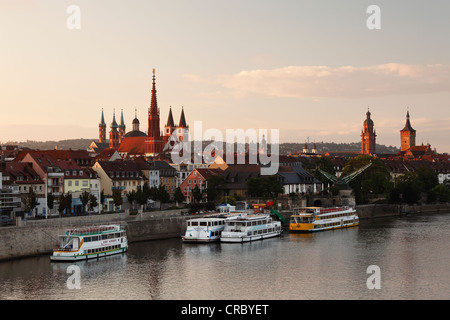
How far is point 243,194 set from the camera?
10988cm

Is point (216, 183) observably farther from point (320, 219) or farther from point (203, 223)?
point (203, 223)

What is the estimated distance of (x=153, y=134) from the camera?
186000 millimetres

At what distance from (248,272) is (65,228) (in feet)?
60.4

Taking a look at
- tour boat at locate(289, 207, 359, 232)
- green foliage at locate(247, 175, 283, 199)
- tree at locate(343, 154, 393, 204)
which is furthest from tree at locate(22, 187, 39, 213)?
tree at locate(343, 154, 393, 204)

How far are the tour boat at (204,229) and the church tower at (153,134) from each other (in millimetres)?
108252

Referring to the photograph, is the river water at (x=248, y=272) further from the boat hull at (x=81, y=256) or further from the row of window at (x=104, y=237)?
the row of window at (x=104, y=237)

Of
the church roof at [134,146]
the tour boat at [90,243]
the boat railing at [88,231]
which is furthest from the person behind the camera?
the church roof at [134,146]

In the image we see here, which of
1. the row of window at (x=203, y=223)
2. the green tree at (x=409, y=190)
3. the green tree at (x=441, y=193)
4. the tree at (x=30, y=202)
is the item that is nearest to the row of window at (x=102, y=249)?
the tree at (x=30, y=202)

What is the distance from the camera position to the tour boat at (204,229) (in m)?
74.4

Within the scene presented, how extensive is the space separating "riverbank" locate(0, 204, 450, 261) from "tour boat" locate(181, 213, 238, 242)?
2.35 m

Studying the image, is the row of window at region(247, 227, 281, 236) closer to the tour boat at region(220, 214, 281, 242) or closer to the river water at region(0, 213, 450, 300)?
the tour boat at region(220, 214, 281, 242)
